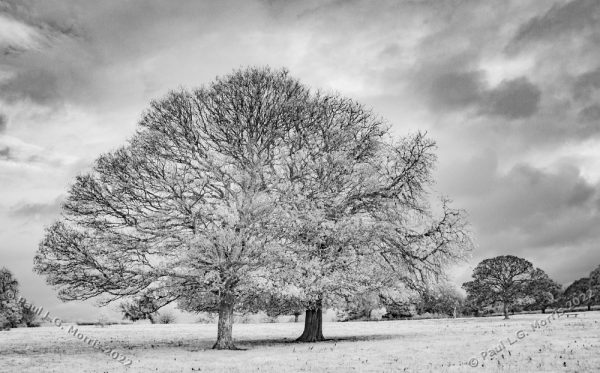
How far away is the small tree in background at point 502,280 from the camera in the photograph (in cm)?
6359

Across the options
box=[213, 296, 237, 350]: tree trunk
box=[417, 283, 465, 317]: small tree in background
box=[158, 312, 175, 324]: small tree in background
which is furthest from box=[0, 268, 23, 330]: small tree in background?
box=[417, 283, 465, 317]: small tree in background

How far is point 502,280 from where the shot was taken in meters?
64.8

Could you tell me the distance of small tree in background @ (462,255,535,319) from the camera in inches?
2504

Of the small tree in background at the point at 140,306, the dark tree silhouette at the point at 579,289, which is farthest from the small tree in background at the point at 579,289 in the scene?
the small tree in background at the point at 140,306

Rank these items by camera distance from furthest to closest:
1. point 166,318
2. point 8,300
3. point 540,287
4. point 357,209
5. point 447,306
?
point 447,306 < point 166,318 < point 540,287 < point 8,300 < point 357,209

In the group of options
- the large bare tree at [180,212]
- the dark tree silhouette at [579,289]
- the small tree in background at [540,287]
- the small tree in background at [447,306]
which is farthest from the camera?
the small tree in background at [447,306]

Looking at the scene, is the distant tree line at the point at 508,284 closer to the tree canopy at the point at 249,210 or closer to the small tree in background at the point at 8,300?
the tree canopy at the point at 249,210

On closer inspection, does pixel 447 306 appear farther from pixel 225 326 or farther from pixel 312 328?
pixel 225 326

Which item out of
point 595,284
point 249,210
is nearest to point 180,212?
point 249,210

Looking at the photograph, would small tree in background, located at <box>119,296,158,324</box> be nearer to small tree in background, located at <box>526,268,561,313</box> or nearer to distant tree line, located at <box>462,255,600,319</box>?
distant tree line, located at <box>462,255,600,319</box>

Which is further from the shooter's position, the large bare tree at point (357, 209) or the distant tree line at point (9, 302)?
the distant tree line at point (9, 302)

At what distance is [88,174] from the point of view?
72.9 ft

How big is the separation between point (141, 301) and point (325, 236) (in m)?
10.1

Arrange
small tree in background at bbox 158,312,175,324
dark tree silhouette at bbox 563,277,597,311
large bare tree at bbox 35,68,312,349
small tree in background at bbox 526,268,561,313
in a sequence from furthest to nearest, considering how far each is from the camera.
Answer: dark tree silhouette at bbox 563,277,597,311
small tree in background at bbox 158,312,175,324
small tree in background at bbox 526,268,561,313
large bare tree at bbox 35,68,312,349
